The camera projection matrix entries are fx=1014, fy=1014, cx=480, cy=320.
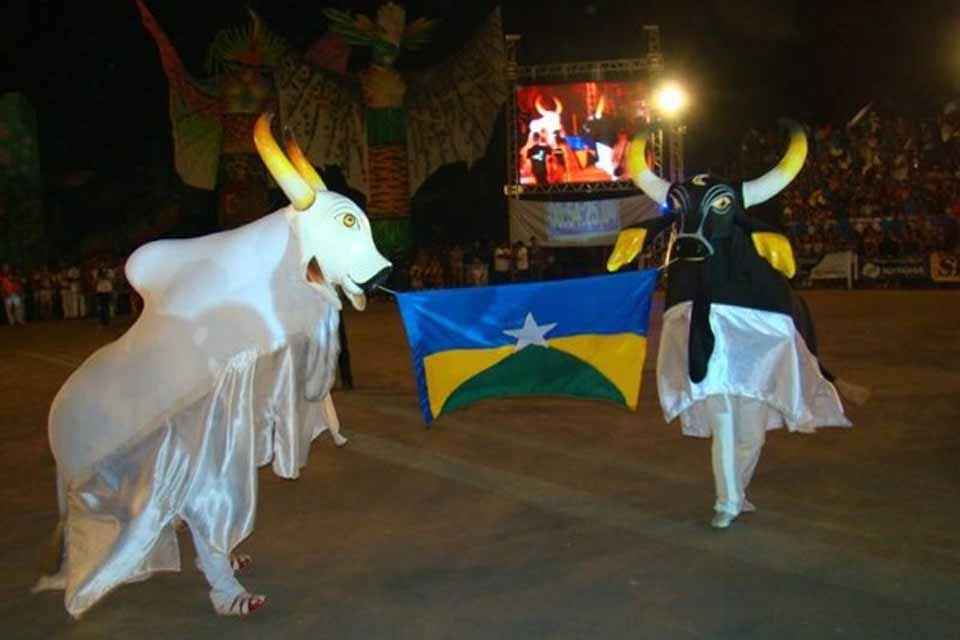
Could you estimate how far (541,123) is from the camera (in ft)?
81.4

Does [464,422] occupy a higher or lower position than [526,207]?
lower

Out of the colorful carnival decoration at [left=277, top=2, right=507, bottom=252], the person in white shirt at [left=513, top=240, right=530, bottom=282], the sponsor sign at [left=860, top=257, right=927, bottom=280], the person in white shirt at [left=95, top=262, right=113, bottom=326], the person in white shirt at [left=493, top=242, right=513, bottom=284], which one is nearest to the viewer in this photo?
the person in white shirt at [left=95, top=262, right=113, bottom=326]

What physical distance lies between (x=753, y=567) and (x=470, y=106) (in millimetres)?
21143

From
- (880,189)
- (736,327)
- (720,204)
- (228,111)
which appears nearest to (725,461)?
(736,327)

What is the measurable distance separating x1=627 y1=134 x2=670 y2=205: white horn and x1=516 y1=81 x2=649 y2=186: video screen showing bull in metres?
18.1

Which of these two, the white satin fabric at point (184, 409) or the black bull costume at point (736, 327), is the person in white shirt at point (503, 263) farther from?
the white satin fabric at point (184, 409)

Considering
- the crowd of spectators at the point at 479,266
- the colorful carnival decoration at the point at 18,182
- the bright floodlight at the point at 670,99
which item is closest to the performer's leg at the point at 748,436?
the bright floodlight at the point at 670,99

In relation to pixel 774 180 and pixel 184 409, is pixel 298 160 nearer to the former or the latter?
pixel 184 409

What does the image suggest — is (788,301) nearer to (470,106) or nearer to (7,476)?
(7,476)

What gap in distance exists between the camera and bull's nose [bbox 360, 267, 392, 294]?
5.01 metres

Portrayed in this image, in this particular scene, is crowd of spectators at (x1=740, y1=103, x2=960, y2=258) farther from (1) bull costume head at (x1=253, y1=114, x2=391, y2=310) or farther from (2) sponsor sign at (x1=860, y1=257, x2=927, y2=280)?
(1) bull costume head at (x1=253, y1=114, x2=391, y2=310)

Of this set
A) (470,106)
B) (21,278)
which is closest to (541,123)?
(470,106)

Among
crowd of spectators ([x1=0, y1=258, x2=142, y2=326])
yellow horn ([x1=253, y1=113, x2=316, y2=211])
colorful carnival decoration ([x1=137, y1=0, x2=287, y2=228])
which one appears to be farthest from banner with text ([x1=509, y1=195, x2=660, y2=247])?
yellow horn ([x1=253, y1=113, x2=316, y2=211])

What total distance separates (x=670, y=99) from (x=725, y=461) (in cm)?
1717
